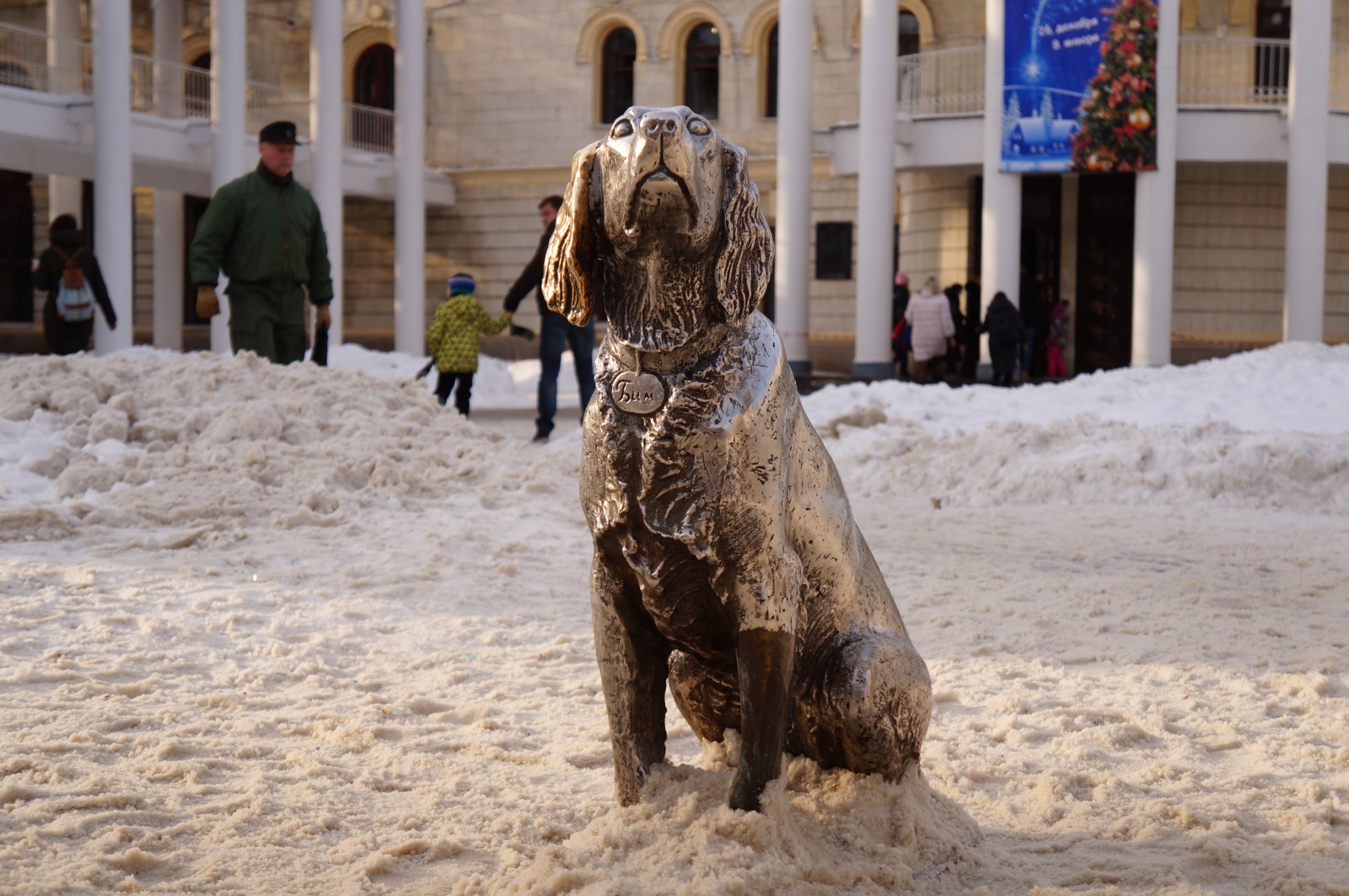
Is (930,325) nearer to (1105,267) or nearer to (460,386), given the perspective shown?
(1105,267)

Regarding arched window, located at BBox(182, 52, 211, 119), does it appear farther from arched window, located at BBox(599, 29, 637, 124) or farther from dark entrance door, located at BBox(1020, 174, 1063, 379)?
dark entrance door, located at BBox(1020, 174, 1063, 379)

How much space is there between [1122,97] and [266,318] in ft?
53.1

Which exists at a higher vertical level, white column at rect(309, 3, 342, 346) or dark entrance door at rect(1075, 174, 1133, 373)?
white column at rect(309, 3, 342, 346)

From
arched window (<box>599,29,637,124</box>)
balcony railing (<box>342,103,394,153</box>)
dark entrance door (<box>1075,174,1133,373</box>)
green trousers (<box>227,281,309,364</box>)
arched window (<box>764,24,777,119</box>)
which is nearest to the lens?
green trousers (<box>227,281,309,364</box>)

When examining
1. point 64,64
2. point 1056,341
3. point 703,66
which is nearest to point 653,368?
point 1056,341

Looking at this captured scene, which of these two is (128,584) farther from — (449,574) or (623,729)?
(623,729)

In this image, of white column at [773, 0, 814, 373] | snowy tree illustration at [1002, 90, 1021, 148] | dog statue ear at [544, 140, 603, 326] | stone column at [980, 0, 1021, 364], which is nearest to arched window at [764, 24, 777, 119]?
white column at [773, 0, 814, 373]

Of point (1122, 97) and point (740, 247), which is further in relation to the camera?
point (1122, 97)

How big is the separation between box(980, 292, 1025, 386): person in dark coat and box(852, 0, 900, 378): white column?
1.93 m

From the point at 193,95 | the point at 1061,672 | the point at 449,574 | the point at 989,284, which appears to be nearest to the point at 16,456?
the point at 449,574

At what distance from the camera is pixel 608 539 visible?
2539 millimetres

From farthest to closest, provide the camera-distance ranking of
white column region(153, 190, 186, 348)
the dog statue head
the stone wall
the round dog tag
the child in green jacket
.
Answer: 1. white column region(153, 190, 186, 348)
2. the stone wall
3. the child in green jacket
4. the round dog tag
5. the dog statue head

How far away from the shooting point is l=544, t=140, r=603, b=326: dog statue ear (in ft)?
8.09

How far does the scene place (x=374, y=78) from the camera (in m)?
33.3
